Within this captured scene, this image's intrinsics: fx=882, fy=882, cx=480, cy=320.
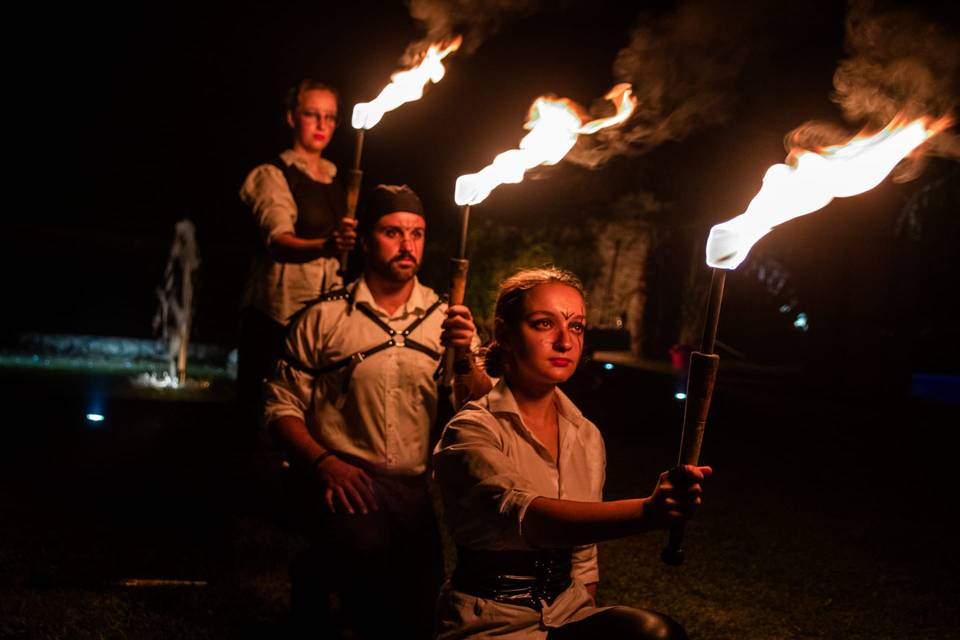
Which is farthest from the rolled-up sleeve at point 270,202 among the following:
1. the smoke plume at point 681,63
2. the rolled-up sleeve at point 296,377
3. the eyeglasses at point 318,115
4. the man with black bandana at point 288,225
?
the smoke plume at point 681,63

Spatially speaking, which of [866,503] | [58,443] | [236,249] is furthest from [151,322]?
[866,503]

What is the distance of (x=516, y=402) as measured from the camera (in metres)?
2.90

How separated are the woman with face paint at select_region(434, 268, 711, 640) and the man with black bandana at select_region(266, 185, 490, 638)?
60 cm

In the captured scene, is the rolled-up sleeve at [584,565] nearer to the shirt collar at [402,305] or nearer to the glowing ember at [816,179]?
the glowing ember at [816,179]

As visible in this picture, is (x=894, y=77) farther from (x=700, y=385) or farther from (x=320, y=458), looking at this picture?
(x=320, y=458)

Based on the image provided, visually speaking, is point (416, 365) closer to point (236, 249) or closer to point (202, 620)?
point (202, 620)

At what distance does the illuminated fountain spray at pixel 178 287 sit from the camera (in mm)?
16141

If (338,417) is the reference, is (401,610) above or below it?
below

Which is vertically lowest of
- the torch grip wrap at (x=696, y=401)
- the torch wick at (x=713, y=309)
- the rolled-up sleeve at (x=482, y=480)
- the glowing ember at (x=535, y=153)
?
the rolled-up sleeve at (x=482, y=480)

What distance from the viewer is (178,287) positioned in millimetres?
16562

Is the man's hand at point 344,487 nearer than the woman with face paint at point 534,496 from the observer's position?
No

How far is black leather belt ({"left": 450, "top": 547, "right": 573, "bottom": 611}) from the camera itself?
8.71ft

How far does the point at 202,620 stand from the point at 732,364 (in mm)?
20126

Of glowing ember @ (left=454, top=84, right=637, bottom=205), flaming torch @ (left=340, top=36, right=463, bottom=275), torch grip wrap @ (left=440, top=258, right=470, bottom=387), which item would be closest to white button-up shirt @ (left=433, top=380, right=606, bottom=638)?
torch grip wrap @ (left=440, top=258, right=470, bottom=387)
